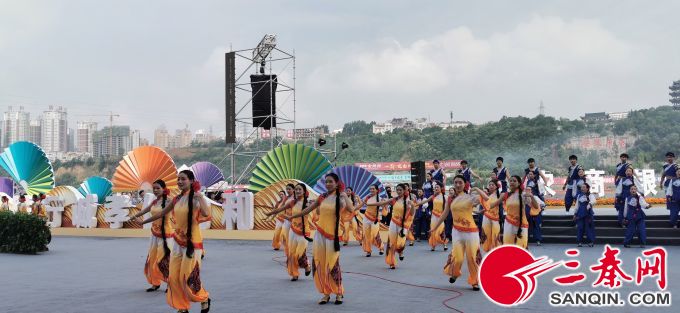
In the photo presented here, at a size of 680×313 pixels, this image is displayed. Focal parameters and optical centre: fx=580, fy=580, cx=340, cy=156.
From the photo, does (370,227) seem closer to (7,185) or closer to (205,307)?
(205,307)

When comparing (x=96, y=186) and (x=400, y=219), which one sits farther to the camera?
(x=96, y=186)

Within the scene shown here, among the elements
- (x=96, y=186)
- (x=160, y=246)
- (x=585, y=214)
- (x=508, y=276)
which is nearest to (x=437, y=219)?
(x=585, y=214)

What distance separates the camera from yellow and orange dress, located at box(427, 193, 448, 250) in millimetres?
12377

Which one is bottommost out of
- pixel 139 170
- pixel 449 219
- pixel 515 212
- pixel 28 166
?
pixel 449 219

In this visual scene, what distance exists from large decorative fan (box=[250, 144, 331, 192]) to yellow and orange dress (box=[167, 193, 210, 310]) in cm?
1198

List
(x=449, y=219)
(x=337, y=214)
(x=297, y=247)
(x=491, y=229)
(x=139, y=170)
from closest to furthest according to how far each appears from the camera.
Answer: (x=337, y=214), (x=297, y=247), (x=491, y=229), (x=449, y=219), (x=139, y=170)

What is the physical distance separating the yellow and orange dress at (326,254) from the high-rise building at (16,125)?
9651 centimetres

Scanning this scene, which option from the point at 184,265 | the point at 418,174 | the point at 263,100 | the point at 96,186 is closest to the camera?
the point at 184,265

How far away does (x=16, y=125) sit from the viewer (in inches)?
3686

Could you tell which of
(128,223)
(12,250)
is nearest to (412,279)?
(12,250)

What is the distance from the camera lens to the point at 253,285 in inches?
326

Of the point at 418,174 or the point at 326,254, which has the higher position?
the point at 418,174

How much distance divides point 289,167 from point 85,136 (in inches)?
3888

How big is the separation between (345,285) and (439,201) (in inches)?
190
